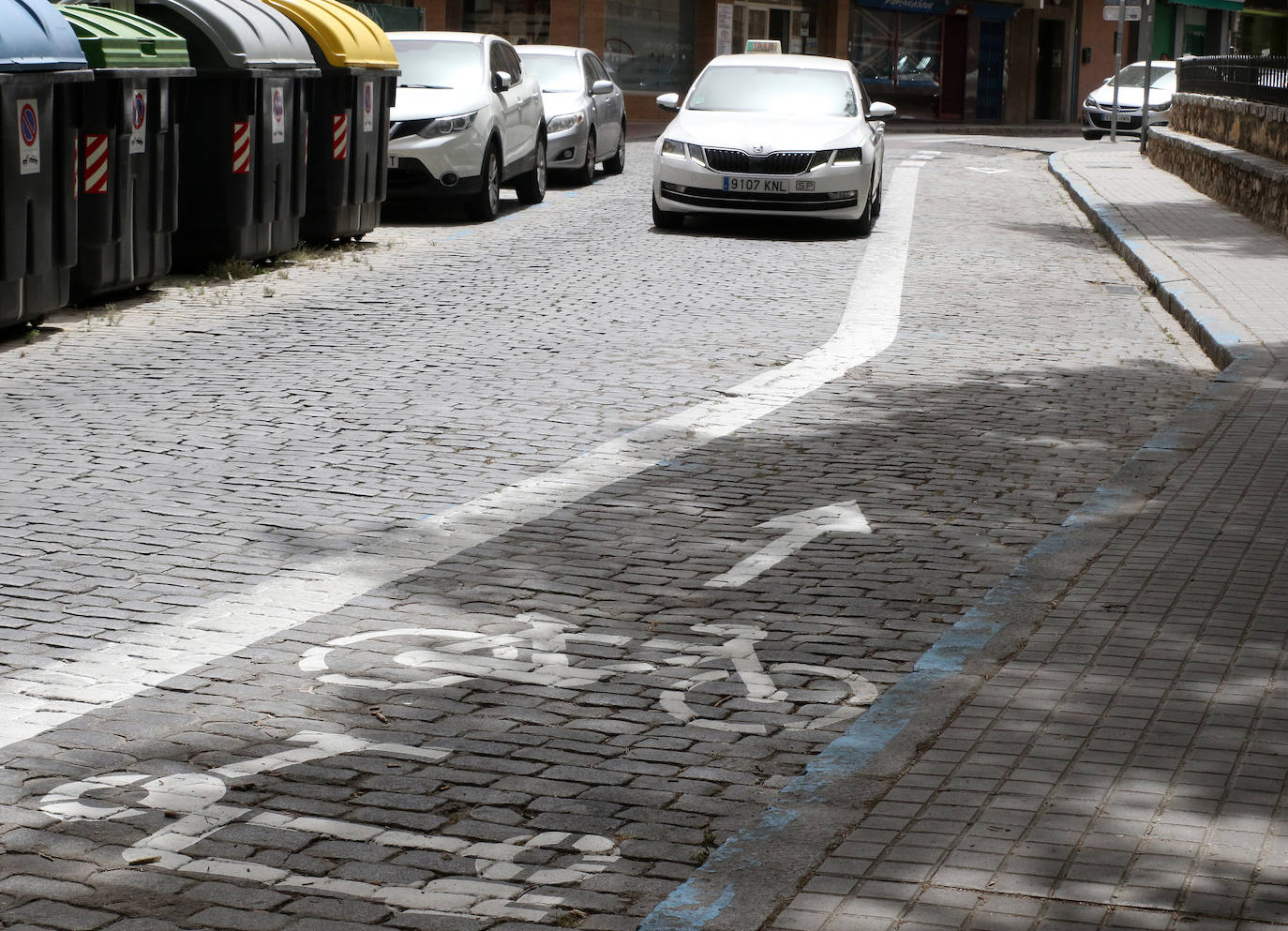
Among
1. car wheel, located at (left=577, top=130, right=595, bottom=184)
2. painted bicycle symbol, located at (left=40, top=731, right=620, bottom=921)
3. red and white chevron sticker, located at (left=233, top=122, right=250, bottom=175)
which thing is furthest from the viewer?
car wheel, located at (left=577, top=130, right=595, bottom=184)

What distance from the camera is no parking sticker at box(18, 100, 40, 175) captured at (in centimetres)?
1027

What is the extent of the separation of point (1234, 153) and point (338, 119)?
10.6m

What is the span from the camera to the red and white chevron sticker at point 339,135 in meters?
15.4

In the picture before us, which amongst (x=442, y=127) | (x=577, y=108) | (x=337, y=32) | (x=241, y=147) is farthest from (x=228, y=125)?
(x=577, y=108)

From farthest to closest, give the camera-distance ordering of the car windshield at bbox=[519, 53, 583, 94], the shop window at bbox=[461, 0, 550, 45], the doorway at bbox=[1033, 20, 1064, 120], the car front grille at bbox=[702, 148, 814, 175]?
the doorway at bbox=[1033, 20, 1064, 120] → the shop window at bbox=[461, 0, 550, 45] → the car windshield at bbox=[519, 53, 583, 94] → the car front grille at bbox=[702, 148, 814, 175]

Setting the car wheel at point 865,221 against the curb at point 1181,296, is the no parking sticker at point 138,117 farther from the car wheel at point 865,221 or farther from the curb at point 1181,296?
the car wheel at point 865,221

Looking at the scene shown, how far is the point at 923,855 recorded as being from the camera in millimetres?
3773

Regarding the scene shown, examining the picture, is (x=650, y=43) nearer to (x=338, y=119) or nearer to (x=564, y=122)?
(x=564, y=122)

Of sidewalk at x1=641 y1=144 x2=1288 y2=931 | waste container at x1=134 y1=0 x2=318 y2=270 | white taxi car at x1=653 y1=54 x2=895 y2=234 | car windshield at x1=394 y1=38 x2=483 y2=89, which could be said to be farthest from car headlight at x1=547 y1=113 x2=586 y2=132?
sidewalk at x1=641 y1=144 x2=1288 y2=931

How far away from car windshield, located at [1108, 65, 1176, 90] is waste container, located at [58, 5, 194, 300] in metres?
28.8

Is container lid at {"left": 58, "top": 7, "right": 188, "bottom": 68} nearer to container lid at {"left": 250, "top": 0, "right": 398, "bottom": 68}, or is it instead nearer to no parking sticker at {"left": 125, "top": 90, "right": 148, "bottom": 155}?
no parking sticker at {"left": 125, "top": 90, "right": 148, "bottom": 155}

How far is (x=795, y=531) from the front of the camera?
6.81 meters

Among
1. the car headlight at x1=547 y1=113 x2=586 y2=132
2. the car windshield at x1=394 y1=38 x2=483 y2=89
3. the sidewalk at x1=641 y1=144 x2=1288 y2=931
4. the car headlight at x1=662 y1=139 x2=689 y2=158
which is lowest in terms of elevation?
the sidewalk at x1=641 y1=144 x2=1288 y2=931

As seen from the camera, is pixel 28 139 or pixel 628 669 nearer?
pixel 628 669
